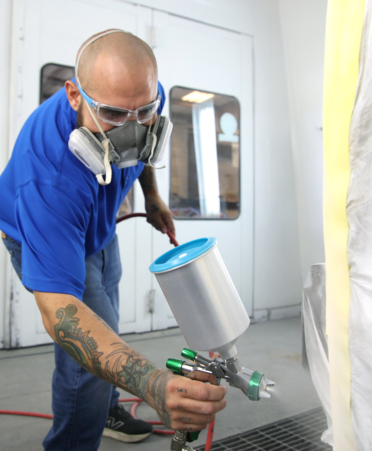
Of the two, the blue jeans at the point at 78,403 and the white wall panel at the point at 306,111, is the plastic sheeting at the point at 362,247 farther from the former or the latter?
the white wall panel at the point at 306,111

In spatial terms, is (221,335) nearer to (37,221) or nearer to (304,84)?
(37,221)

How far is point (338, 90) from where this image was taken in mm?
643

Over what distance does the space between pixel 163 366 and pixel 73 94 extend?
65.5 inches

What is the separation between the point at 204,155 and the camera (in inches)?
122

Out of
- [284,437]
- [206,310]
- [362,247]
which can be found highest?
[362,247]

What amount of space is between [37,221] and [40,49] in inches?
79.2

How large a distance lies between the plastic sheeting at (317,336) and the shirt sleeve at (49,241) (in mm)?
522

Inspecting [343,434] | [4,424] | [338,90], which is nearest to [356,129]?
[338,90]

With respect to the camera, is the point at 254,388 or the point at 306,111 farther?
the point at 306,111

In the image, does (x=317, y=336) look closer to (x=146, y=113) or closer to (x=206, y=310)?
(x=206, y=310)

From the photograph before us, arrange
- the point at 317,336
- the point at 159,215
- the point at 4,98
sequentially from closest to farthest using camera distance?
the point at 317,336, the point at 159,215, the point at 4,98

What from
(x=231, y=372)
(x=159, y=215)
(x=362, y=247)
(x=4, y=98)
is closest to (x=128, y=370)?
(x=231, y=372)

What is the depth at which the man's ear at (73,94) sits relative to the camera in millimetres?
1085

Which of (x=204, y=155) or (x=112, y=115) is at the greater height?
(x=204, y=155)
